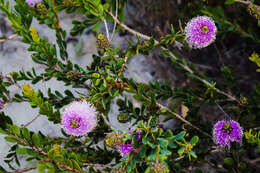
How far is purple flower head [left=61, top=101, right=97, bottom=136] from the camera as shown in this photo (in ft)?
3.08

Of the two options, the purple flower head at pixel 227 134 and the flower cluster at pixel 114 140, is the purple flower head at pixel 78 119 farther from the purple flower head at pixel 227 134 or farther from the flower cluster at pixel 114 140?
the purple flower head at pixel 227 134

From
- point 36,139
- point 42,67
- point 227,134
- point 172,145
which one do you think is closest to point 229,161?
point 227,134

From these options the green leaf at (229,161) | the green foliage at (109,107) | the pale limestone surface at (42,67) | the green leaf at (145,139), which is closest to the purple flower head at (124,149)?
the green foliage at (109,107)

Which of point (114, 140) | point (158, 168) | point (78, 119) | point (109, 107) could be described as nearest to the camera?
point (158, 168)

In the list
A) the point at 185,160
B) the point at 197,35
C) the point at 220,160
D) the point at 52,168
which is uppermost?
the point at 197,35

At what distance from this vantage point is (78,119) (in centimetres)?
94

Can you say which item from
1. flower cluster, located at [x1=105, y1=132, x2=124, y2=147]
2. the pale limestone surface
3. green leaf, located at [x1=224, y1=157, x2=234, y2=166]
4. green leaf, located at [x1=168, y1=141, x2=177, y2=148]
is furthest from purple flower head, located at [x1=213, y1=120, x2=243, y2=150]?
the pale limestone surface

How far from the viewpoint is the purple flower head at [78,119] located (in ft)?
3.08

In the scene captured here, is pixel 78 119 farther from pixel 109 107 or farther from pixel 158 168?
pixel 158 168

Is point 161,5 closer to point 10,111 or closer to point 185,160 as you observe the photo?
point 185,160

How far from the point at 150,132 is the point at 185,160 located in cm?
54

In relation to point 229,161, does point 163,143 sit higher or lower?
higher

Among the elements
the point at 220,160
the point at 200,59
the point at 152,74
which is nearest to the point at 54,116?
the point at 152,74

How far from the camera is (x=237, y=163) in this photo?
1.05m
